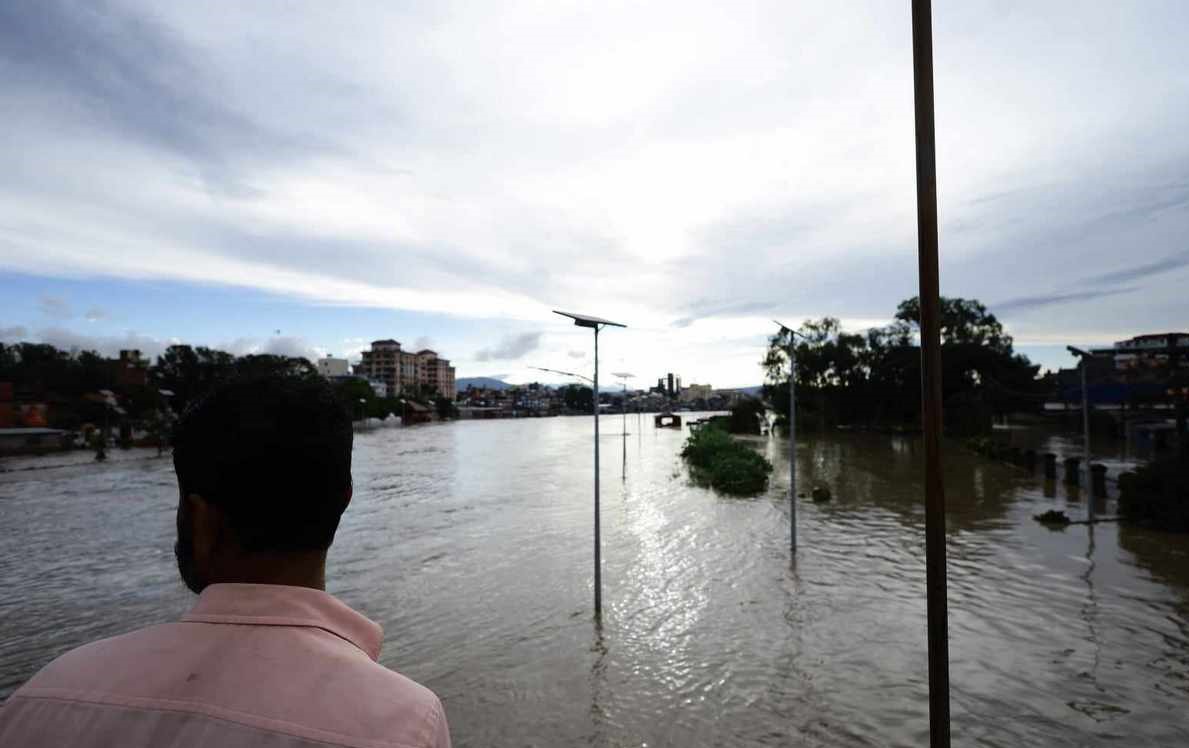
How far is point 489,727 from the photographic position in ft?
24.4

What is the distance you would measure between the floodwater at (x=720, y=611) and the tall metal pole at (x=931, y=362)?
448cm

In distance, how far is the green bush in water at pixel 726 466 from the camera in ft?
82.0

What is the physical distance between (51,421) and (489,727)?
57.3m

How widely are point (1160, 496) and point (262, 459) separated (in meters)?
21.2

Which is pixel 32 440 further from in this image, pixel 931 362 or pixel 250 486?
pixel 931 362

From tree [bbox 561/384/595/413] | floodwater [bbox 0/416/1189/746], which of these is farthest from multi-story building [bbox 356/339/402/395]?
floodwater [bbox 0/416/1189/746]

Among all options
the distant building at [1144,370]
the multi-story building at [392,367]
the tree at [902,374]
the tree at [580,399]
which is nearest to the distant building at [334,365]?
the multi-story building at [392,367]

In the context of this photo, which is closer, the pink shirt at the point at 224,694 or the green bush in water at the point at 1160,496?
the pink shirt at the point at 224,694

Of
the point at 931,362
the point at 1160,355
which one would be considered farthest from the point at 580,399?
the point at 931,362

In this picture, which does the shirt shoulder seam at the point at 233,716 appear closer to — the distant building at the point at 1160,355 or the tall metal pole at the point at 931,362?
the tall metal pole at the point at 931,362

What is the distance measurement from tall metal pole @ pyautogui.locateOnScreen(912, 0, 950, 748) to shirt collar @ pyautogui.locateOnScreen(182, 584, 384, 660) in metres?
2.90

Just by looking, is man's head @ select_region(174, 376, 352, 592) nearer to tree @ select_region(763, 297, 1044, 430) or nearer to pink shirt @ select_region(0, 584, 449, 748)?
pink shirt @ select_region(0, 584, 449, 748)

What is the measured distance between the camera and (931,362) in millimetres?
3238

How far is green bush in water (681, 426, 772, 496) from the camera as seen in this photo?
24984 millimetres
